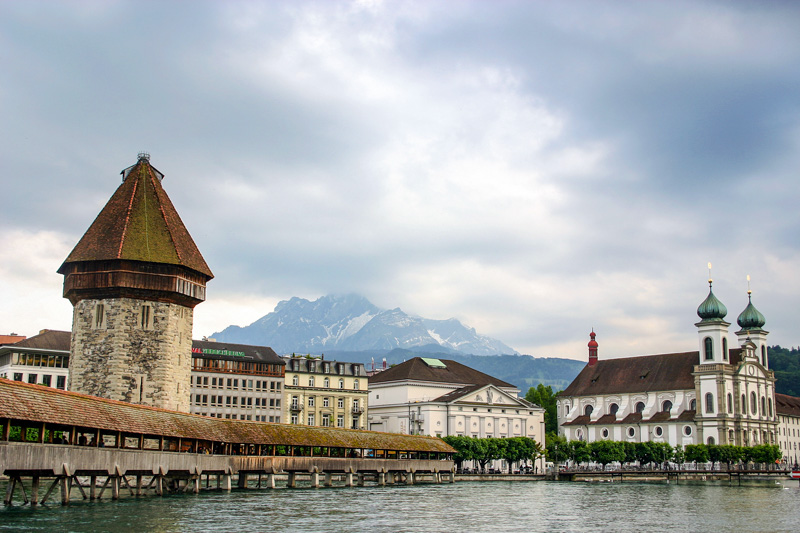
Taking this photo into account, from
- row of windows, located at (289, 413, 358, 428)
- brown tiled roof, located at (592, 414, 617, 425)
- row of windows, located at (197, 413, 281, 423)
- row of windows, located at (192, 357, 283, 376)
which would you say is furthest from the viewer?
brown tiled roof, located at (592, 414, 617, 425)

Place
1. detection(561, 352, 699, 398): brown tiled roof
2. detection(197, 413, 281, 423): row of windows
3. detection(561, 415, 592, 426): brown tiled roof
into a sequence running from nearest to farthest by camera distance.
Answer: detection(197, 413, 281, 423): row of windows, detection(561, 352, 699, 398): brown tiled roof, detection(561, 415, 592, 426): brown tiled roof

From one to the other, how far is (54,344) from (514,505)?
51.3 metres

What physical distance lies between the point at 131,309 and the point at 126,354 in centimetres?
266

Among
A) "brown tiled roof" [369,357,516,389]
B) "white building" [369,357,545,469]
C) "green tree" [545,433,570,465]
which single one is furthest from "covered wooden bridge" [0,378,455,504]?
"brown tiled roof" [369,357,516,389]

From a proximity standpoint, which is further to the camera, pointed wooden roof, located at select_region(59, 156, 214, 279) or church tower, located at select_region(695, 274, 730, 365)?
church tower, located at select_region(695, 274, 730, 365)

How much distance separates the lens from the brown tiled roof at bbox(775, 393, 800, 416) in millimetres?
128750

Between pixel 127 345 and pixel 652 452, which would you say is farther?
pixel 652 452

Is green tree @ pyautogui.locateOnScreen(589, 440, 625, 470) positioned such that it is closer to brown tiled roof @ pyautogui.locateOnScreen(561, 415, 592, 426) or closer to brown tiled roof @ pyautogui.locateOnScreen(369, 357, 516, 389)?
brown tiled roof @ pyautogui.locateOnScreen(369, 357, 516, 389)

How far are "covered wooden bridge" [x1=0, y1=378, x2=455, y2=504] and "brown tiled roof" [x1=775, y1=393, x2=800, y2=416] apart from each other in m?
70.0

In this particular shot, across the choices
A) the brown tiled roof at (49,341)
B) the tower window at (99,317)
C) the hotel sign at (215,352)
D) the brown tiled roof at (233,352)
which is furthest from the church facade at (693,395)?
the tower window at (99,317)

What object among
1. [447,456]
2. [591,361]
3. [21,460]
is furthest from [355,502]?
[591,361]

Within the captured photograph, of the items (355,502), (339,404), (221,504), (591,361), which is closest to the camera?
(221,504)

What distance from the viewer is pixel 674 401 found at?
117m

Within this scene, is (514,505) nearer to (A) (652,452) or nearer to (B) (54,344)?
(B) (54,344)
